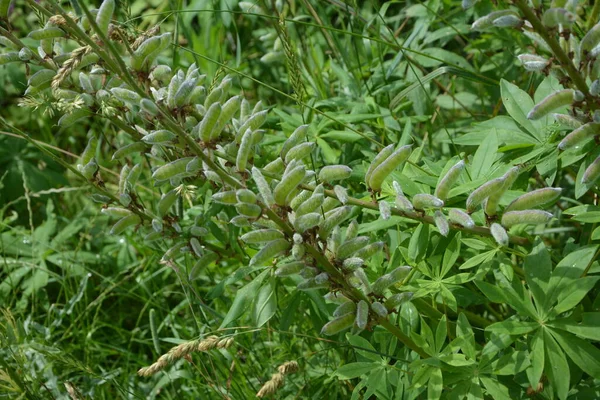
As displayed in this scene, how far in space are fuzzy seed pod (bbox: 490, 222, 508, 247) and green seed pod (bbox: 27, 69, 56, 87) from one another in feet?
4.76

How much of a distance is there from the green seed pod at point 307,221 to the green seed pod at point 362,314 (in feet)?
0.83

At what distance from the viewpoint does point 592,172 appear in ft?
6.89

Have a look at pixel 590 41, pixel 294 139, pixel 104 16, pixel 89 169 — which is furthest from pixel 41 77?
pixel 590 41

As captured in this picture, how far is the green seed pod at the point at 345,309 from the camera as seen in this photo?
211cm

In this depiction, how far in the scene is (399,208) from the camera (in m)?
2.20

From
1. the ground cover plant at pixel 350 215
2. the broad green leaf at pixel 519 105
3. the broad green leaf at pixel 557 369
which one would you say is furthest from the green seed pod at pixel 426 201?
the broad green leaf at pixel 519 105

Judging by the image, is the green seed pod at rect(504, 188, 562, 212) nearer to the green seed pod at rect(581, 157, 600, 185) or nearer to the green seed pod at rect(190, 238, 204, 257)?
the green seed pod at rect(581, 157, 600, 185)

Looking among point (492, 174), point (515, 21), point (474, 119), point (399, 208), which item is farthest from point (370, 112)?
point (515, 21)

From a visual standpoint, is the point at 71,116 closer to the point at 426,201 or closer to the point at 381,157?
the point at 381,157

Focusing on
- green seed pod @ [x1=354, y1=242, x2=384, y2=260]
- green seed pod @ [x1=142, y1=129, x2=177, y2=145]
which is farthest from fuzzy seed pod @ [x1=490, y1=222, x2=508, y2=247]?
green seed pod @ [x1=142, y1=129, x2=177, y2=145]

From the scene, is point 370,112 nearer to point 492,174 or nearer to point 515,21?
point 492,174

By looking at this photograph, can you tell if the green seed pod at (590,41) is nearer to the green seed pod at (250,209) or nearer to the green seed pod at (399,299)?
the green seed pod at (399,299)

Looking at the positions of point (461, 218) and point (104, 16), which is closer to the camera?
point (461, 218)

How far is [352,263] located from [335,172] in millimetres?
315
